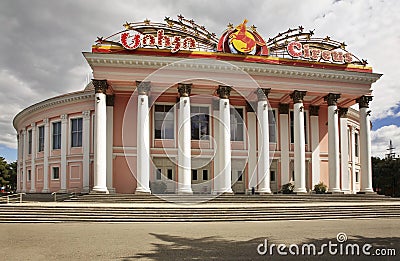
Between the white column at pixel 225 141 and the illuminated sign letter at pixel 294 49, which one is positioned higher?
the illuminated sign letter at pixel 294 49

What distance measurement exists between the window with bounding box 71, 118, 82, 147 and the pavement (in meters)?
15.7

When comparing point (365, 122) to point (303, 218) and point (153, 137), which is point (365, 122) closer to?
point (303, 218)

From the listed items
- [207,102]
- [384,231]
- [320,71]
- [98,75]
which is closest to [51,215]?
[98,75]

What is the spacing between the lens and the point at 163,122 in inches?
1169

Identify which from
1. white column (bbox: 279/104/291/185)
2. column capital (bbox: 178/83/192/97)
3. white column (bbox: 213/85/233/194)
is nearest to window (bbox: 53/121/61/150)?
column capital (bbox: 178/83/192/97)

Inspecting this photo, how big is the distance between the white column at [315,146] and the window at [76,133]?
17925 millimetres

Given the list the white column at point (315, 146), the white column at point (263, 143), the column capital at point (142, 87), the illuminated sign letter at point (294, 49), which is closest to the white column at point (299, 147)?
the white column at point (263, 143)

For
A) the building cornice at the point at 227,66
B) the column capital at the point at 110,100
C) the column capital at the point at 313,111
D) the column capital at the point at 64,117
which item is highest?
the building cornice at the point at 227,66

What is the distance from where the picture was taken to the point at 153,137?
29391 millimetres

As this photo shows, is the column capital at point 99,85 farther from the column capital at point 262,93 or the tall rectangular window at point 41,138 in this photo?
the tall rectangular window at point 41,138

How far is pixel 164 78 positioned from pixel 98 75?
4179 millimetres

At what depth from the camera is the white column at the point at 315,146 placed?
31.7 m

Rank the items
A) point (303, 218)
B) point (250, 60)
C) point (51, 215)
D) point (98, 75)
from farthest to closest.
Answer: point (250, 60)
point (98, 75)
point (303, 218)
point (51, 215)

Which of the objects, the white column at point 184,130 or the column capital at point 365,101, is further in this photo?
the column capital at point 365,101
